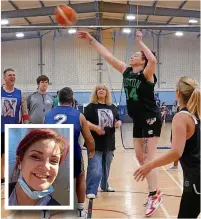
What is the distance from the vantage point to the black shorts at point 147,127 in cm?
226

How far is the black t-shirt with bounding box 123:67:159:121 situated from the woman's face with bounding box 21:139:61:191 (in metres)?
0.76

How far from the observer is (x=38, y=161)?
5.17 feet

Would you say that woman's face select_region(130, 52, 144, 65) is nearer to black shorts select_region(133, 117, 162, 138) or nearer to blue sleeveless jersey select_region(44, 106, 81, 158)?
black shorts select_region(133, 117, 162, 138)

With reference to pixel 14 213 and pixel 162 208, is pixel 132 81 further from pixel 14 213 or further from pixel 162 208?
pixel 14 213

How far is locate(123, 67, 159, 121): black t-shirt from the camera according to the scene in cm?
217

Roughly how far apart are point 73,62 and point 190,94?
6726mm

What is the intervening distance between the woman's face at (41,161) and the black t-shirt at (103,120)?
3.20 feet

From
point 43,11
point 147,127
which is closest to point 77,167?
point 147,127

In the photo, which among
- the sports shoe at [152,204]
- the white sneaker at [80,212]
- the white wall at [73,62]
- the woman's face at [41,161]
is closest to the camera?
the woman's face at [41,161]

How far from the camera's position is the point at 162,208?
2.33 meters

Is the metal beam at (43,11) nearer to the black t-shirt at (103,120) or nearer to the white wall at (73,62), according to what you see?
the white wall at (73,62)

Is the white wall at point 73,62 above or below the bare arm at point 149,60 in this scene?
above

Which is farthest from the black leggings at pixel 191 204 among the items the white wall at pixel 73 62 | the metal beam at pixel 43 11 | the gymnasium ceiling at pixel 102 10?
the white wall at pixel 73 62

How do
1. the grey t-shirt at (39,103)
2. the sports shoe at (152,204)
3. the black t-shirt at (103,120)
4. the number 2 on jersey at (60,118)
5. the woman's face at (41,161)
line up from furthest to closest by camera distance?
the grey t-shirt at (39,103) → the black t-shirt at (103,120) → the sports shoe at (152,204) → the number 2 on jersey at (60,118) → the woman's face at (41,161)
